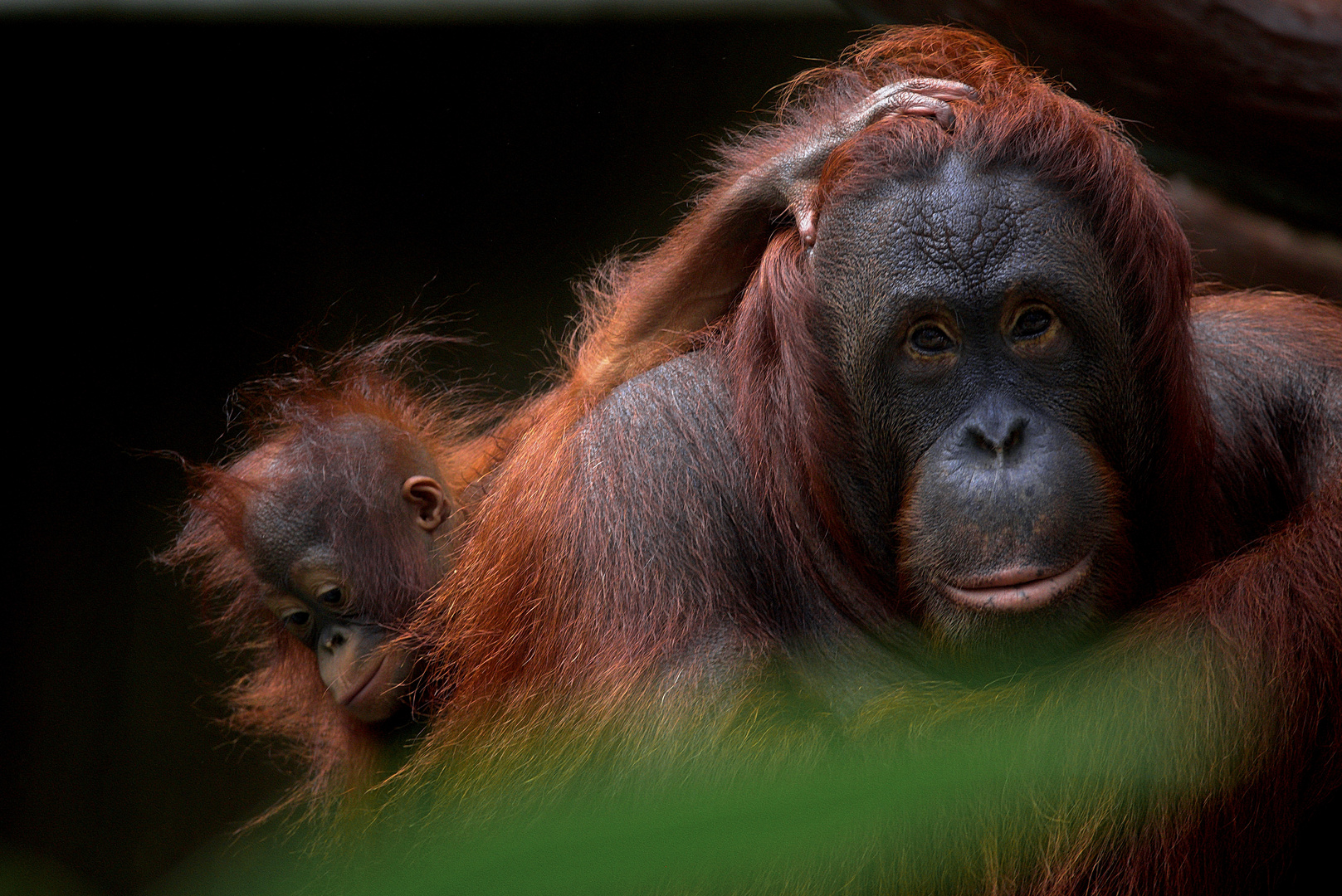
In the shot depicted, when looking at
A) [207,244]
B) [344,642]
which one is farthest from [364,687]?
[207,244]

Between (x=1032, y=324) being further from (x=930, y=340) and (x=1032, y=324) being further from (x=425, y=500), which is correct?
(x=425, y=500)

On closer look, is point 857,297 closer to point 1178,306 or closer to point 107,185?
point 1178,306

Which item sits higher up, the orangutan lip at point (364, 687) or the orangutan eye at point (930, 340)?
the orangutan eye at point (930, 340)

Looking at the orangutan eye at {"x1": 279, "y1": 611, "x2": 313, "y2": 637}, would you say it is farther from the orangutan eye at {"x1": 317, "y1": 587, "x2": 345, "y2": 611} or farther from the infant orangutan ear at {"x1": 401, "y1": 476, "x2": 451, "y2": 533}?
the infant orangutan ear at {"x1": 401, "y1": 476, "x2": 451, "y2": 533}

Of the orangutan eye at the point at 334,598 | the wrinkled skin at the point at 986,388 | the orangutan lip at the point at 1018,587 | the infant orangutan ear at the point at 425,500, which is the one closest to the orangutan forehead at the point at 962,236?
the wrinkled skin at the point at 986,388

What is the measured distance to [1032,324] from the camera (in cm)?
185

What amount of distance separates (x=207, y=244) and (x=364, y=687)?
1.69m

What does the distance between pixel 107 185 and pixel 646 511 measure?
2561 mm

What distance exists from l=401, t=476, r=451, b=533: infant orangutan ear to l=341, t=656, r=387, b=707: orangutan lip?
380mm

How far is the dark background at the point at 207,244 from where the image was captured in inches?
139

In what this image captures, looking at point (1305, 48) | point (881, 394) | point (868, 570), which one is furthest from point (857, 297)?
point (1305, 48)

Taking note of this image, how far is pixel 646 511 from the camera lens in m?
2.03

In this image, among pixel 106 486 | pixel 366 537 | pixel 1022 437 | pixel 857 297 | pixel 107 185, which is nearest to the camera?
pixel 1022 437

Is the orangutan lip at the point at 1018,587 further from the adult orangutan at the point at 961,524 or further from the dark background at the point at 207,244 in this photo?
the dark background at the point at 207,244
